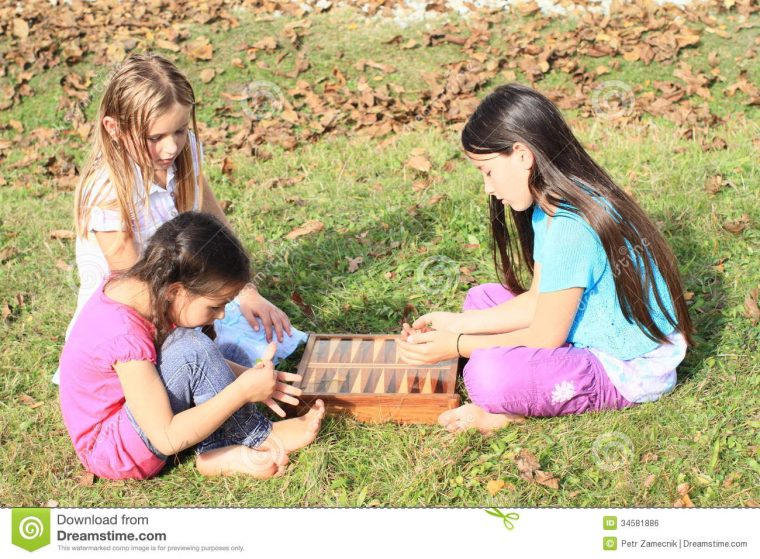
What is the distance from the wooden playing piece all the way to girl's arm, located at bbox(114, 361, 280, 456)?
0.41 m

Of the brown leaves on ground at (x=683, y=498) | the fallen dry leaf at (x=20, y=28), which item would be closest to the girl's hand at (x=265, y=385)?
the brown leaves on ground at (x=683, y=498)

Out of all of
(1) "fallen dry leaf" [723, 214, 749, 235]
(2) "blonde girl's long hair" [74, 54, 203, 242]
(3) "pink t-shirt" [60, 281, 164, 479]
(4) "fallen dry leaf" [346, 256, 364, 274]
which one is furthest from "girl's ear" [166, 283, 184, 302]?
(1) "fallen dry leaf" [723, 214, 749, 235]

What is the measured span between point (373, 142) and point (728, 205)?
2366 millimetres

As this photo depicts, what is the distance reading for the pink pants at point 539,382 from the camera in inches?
123

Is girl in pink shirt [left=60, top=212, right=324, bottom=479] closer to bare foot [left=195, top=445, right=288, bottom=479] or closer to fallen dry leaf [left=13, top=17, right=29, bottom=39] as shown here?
bare foot [left=195, top=445, right=288, bottom=479]

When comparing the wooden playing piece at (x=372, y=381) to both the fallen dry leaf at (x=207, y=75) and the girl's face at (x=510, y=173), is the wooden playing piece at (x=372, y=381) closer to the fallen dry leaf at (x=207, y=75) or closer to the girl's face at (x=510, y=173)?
the girl's face at (x=510, y=173)

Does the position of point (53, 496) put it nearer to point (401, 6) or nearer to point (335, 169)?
point (335, 169)

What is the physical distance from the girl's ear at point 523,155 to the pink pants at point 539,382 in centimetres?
66

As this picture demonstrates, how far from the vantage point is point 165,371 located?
114 inches

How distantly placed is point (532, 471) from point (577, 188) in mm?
991

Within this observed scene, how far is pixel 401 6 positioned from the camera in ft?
24.7

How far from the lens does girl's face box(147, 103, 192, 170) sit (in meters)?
3.31

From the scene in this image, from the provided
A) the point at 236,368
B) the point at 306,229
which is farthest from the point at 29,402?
the point at 306,229

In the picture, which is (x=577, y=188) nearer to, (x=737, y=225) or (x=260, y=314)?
(x=260, y=314)
